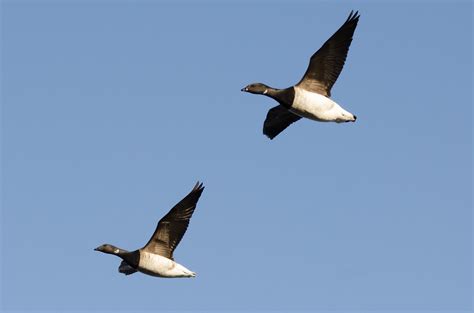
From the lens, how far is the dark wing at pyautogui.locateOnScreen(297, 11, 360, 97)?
41562 millimetres

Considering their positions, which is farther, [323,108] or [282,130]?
[282,130]

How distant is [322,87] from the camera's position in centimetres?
4241

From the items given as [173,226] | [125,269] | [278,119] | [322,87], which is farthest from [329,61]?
[125,269]

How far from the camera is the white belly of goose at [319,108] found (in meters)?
41.6

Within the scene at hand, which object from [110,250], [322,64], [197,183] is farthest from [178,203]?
[322,64]

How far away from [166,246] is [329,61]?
A: 784 centimetres

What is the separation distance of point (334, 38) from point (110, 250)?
33.0 feet

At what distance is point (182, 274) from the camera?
41312 mm

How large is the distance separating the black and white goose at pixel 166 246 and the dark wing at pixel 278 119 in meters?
6.06

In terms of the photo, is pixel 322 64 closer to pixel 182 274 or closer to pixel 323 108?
pixel 323 108

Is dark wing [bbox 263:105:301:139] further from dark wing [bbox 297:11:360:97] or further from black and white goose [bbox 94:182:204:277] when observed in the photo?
black and white goose [bbox 94:182:204:277]

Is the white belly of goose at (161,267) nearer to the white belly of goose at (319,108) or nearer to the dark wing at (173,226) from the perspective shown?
the dark wing at (173,226)

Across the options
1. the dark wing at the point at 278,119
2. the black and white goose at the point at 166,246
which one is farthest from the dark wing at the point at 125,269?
the dark wing at the point at 278,119

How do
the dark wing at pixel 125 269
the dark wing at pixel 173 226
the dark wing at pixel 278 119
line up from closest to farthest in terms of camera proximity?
the dark wing at pixel 173 226
the dark wing at pixel 125 269
the dark wing at pixel 278 119
